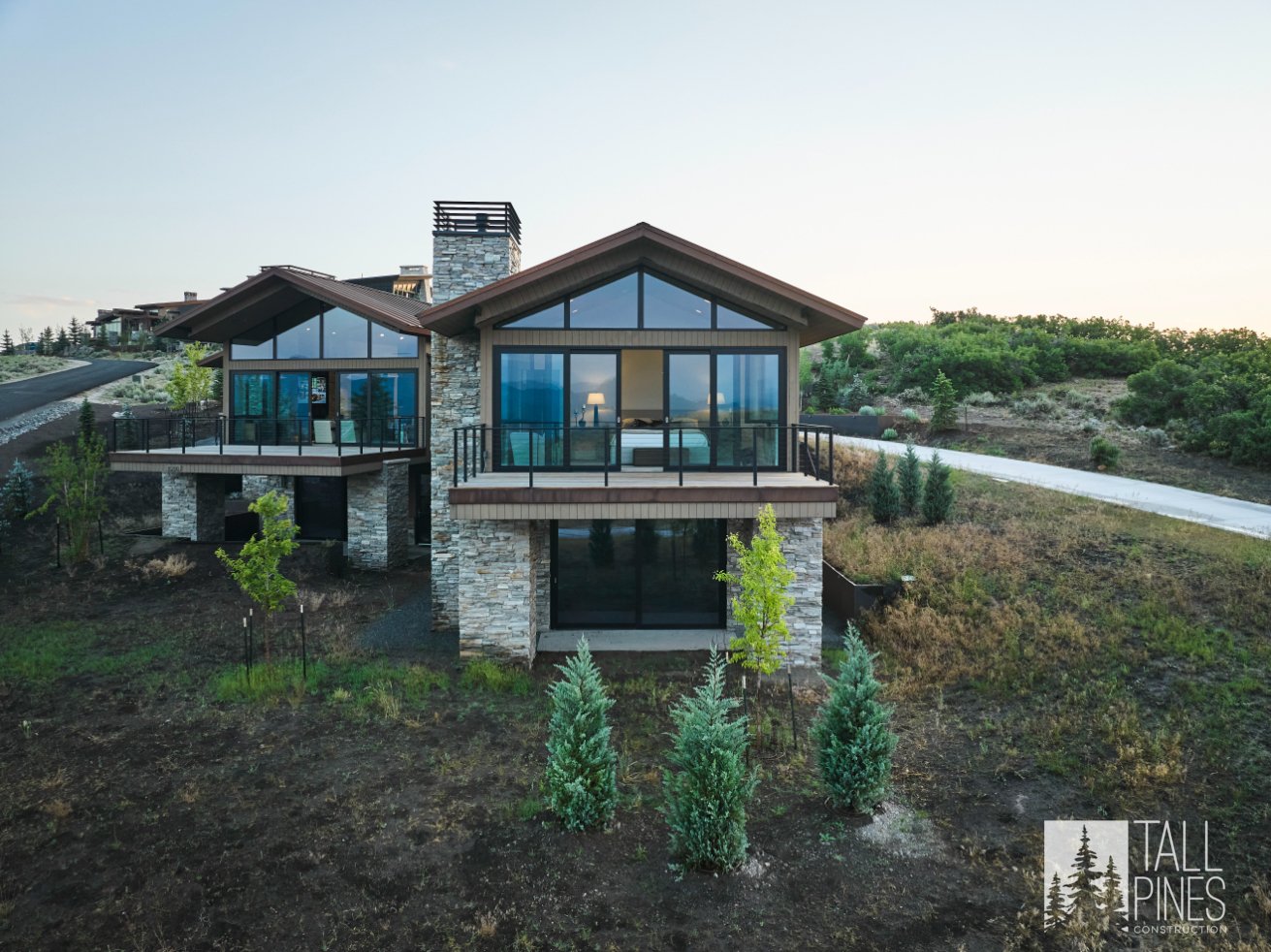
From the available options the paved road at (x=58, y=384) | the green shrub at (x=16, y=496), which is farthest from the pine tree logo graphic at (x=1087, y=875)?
the paved road at (x=58, y=384)

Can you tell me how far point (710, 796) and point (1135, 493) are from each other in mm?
16427

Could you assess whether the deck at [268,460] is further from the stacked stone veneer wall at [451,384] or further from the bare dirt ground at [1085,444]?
the bare dirt ground at [1085,444]

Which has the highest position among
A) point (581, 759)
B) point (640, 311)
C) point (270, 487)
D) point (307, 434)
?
point (640, 311)

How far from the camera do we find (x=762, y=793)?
23.0ft

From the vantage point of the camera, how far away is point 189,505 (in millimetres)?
17734

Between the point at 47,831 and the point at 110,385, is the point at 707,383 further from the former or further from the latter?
the point at 110,385

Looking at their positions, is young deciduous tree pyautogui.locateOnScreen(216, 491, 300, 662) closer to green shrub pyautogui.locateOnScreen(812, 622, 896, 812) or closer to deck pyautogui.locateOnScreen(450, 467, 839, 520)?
deck pyautogui.locateOnScreen(450, 467, 839, 520)

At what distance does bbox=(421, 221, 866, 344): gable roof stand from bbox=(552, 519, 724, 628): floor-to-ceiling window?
4.03 m

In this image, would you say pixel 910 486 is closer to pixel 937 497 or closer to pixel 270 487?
pixel 937 497

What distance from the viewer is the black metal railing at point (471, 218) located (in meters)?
12.5

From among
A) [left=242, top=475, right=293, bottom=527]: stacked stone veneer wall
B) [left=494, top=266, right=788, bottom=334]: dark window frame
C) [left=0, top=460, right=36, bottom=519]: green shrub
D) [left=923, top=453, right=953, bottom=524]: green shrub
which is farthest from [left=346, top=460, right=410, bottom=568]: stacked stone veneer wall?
[left=923, top=453, right=953, bottom=524]: green shrub

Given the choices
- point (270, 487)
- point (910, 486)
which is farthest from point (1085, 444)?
point (270, 487)

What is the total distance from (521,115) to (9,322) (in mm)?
83362

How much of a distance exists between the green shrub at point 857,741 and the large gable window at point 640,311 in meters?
6.84
